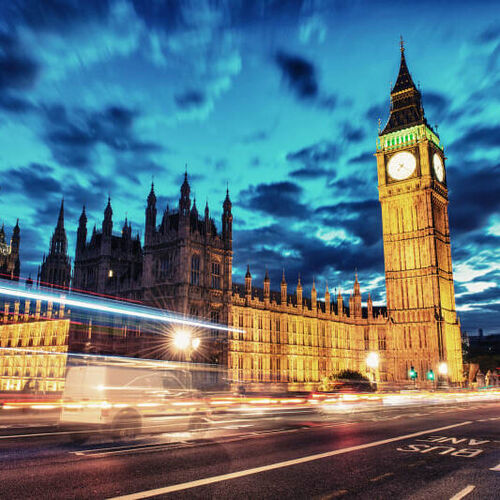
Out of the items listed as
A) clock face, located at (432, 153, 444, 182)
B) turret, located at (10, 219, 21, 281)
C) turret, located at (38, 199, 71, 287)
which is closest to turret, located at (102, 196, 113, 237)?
turret, located at (38, 199, 71, 287)

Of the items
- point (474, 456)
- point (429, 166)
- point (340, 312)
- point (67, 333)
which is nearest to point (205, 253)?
point (67, 333)

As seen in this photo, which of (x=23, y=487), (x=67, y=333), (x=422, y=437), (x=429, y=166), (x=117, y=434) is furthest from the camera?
(x=429, y=166)

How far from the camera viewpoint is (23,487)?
7.68 meters

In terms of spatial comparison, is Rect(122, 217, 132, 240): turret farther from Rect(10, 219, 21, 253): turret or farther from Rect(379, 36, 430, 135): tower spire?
Rect(379, 36, 430, 135): tower spire

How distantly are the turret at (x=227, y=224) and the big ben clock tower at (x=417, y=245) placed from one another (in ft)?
96.7

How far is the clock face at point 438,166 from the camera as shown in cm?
7788

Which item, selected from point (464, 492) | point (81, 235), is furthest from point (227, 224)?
point (464, 492)

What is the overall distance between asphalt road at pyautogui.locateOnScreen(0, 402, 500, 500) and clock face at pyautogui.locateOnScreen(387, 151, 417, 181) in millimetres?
68131

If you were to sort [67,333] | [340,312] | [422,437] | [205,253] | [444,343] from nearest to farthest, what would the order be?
[422,437] < [205,253] < [67,333] < [444,343] < [340,312]

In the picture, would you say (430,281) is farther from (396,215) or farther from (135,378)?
(135,378)

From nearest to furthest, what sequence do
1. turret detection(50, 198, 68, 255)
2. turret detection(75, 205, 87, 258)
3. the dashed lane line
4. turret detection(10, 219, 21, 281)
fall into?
the dashed lane line → turret detection(75, 205, 87, 258) → turret detection(50, 198, 68, 255) → turret detection(10, 219, 21, 281)

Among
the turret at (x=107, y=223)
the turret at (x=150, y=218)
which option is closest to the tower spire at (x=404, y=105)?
the turret at (x=150, y=218)

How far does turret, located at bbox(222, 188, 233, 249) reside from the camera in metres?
61.2

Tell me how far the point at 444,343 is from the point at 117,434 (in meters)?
66.7
